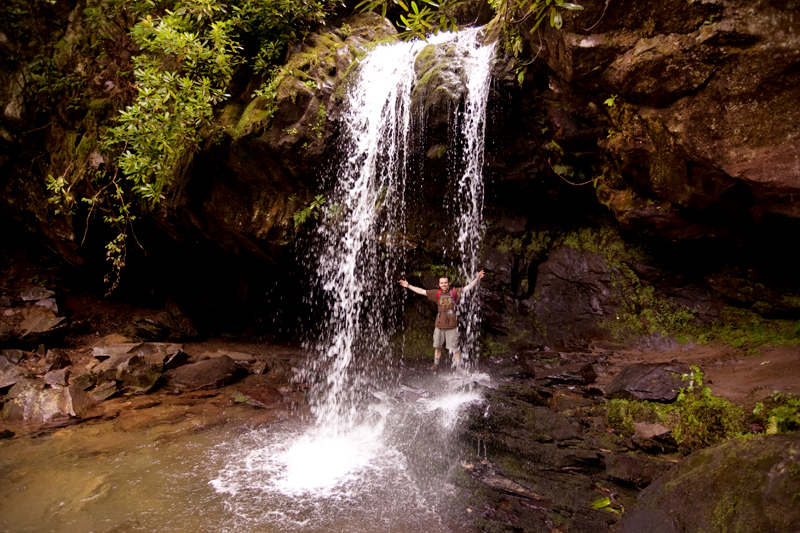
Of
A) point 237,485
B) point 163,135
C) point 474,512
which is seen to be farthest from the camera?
point 163,135

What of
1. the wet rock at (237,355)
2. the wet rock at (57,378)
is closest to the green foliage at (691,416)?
the wet rock at (237,355)

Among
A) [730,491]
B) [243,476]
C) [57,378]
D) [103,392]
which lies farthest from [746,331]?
[57,378]

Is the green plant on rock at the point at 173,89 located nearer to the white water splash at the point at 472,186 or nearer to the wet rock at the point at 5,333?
the wet rock at the point at 5,333

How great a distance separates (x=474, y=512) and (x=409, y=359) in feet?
17.9

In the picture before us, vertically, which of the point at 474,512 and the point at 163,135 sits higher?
the point at 163,135

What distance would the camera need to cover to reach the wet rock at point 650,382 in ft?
17.3

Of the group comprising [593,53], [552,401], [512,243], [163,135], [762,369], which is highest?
[593,53]

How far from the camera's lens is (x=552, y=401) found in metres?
Result: 6.14

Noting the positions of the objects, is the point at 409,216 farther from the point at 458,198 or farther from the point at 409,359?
the point at 409,359

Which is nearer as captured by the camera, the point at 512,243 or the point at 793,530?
the point at 793,530

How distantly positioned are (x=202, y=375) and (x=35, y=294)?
5.26 meters

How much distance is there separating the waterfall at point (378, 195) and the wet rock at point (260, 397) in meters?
0.72

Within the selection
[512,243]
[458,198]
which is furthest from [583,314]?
[458,198]

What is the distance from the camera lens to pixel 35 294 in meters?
9.85
